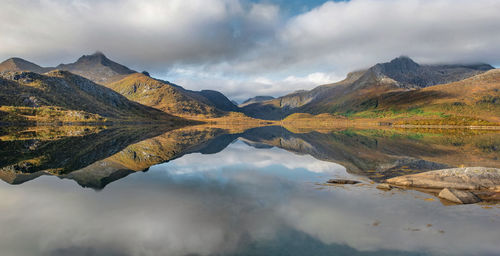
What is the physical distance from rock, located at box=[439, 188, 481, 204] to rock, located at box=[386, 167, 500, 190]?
8.66 ft

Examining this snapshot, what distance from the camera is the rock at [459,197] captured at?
15378mm

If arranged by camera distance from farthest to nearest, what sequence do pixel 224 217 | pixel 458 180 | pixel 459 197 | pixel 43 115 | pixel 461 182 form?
pixel 43 115 → pixel 458 180 → pixel 461 182 → pixel 459 197 → pixel 224 217

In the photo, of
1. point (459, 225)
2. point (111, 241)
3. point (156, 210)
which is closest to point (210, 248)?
point (111, 241)

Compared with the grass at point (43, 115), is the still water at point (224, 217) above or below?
below

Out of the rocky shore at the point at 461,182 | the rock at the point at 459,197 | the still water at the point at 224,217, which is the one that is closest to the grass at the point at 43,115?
the still water at the point at 224,217

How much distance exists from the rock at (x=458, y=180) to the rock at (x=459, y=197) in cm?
264

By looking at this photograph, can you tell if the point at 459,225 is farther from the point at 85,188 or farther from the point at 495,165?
the point at 495,165

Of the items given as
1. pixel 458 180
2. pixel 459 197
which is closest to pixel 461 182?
pixel 458 180

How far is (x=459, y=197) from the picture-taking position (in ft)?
51.2

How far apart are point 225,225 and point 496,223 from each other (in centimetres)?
1358

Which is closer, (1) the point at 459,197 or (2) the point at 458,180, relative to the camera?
(1) the point at 459,197

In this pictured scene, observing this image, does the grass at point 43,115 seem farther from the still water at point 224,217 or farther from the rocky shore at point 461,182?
the rocky shore at point 461,182

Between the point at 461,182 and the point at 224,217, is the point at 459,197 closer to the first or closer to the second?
the point at 461,182

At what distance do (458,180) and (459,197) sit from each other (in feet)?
14.8
